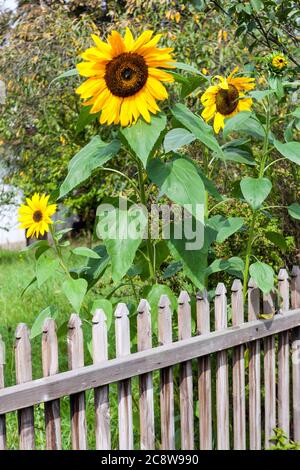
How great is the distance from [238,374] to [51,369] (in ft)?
3.63

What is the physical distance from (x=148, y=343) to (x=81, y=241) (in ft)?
38.1

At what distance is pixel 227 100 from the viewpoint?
3.23 meters

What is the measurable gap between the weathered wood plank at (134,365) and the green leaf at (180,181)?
565 mm

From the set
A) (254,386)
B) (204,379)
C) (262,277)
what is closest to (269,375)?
(254,386)

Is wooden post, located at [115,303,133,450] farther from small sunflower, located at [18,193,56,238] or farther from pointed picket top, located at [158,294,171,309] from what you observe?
small sunflower, located at [18,193,56,238]

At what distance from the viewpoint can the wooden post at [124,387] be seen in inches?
106

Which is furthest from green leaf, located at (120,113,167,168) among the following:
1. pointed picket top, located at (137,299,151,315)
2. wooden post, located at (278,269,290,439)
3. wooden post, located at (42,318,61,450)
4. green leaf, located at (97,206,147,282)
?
wooden post, located at (278,269,290,439)

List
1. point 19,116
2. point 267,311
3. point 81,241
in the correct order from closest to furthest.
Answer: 1. point 267,311
2. point 19,116
3. point 81,241

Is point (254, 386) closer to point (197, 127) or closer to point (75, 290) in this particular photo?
point (75, 290)

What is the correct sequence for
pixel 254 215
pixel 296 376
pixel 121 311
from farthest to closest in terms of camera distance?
pixel 296 376
pixel 254 215
pixel 121 311

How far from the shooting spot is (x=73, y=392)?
8.27 feet

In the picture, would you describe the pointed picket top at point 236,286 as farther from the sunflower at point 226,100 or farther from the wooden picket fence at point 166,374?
the sunflower at point 226,100

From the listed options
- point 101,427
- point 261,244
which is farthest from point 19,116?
point 101,427
